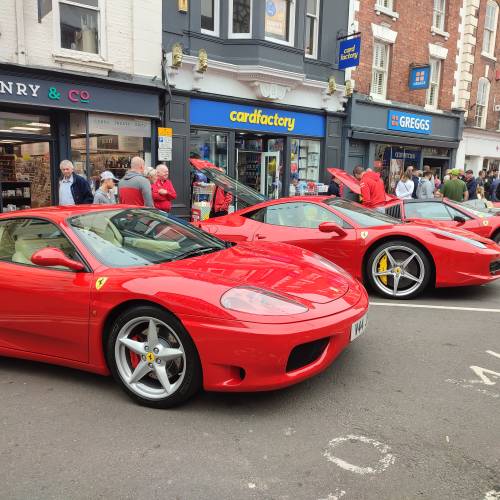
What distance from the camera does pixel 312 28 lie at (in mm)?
14445

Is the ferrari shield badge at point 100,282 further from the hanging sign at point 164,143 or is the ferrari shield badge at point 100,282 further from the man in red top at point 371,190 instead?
the hanging sign at point 164,143

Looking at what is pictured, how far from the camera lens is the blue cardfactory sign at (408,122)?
16.7m

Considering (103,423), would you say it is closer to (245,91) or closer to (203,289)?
(203,289)

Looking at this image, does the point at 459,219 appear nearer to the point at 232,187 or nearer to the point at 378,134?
the point at 232,187

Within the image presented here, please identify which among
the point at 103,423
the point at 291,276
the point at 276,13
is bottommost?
the point at 103,423

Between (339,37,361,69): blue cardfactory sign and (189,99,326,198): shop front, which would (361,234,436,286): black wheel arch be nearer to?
(189,99,326,198): shop front

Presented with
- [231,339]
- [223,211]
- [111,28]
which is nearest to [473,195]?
[223,211]

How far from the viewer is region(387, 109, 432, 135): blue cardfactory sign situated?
16.7m

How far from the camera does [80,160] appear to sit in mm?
10438

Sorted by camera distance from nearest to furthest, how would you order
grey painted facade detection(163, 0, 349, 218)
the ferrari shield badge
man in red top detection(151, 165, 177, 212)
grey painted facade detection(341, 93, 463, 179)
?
the ferrari shield badge
man in red top detection(151, 165, 177, 212)
grey painted facade detection(163, 0, 349, 218)
grey painted facade detection(341, 93, 463, 179)

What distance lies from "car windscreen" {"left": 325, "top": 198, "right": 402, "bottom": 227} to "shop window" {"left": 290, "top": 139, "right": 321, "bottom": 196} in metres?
8.24

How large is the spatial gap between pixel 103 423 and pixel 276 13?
1255cm

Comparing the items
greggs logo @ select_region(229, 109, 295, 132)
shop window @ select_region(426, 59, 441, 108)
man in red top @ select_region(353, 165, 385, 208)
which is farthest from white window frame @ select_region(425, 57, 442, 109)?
man in red top @ select_region(353, 165, 385, 208)

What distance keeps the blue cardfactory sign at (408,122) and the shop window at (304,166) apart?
3257mm
